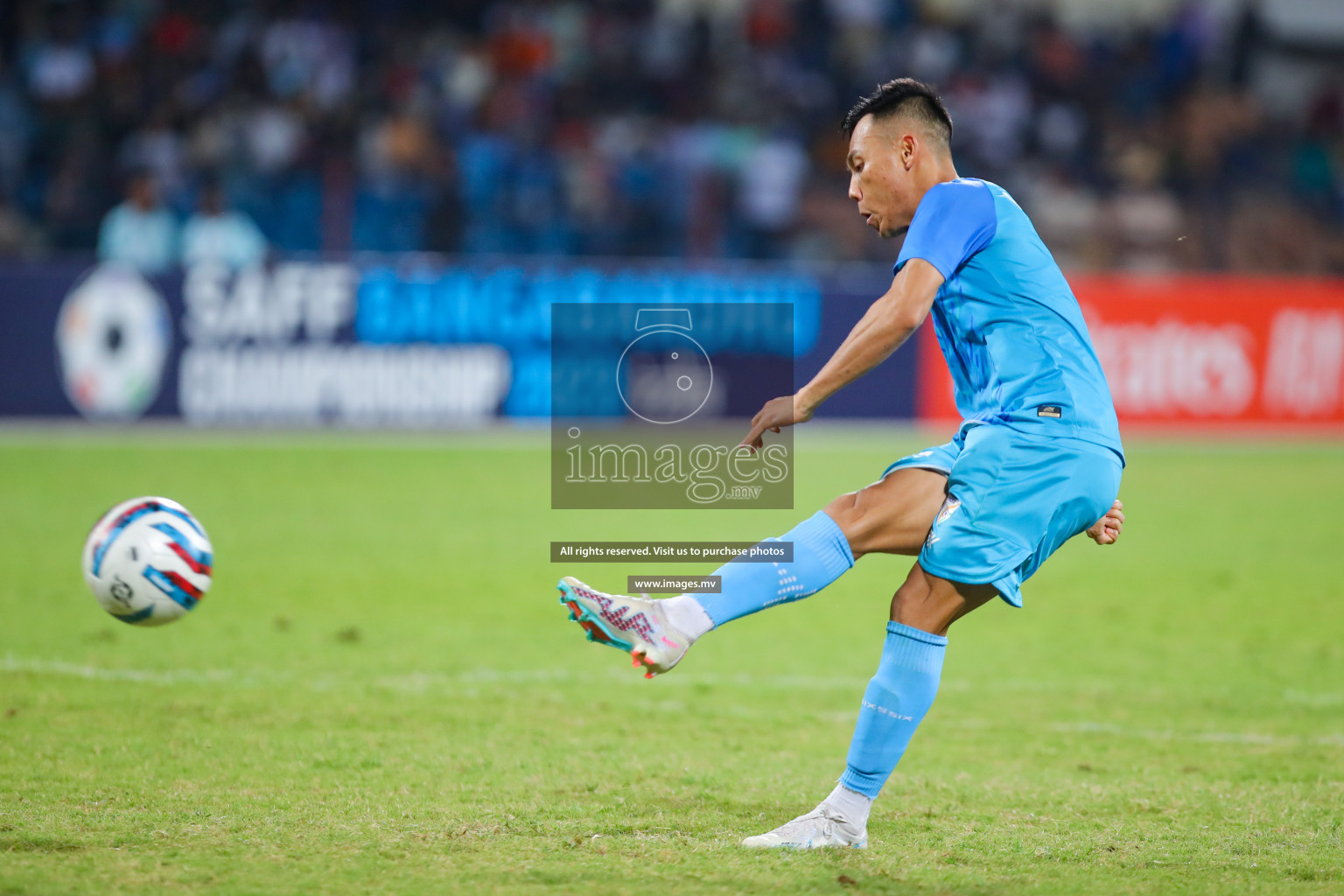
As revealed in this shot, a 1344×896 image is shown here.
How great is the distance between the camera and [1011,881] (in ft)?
12.2

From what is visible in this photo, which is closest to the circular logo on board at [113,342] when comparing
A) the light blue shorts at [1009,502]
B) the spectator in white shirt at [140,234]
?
the spectator in white shirt at [140,234]

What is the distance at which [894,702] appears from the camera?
3938mm

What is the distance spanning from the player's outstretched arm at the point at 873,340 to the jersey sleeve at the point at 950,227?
0.13 ft

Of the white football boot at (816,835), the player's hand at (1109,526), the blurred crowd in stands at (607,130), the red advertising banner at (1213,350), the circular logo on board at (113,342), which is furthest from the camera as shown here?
the red advertising banner at (1213,350)

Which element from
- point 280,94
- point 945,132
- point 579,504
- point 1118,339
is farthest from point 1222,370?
point 945,132

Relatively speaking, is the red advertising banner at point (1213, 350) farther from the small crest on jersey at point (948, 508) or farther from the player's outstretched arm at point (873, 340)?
the player's outstretched arm at point (873, 340)

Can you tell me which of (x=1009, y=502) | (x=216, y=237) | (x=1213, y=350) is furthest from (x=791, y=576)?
(x=1213, y=350)

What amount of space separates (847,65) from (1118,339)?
221 inches

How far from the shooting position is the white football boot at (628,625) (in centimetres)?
Result: 369

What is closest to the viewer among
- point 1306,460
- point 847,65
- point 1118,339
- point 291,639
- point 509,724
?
point 509,724

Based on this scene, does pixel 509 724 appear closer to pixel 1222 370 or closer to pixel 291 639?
pixel 291 639

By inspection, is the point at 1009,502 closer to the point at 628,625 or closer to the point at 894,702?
the point at 894,702

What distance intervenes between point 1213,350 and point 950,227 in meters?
14.0

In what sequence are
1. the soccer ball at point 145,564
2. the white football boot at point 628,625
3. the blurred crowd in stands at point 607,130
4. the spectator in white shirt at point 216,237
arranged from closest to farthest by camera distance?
the white football boot at point 628,625 < the soccer ball at point 145,564 < the spectator in white shirt at point 216,237 < the blurred crowd in stands at point 607,130
